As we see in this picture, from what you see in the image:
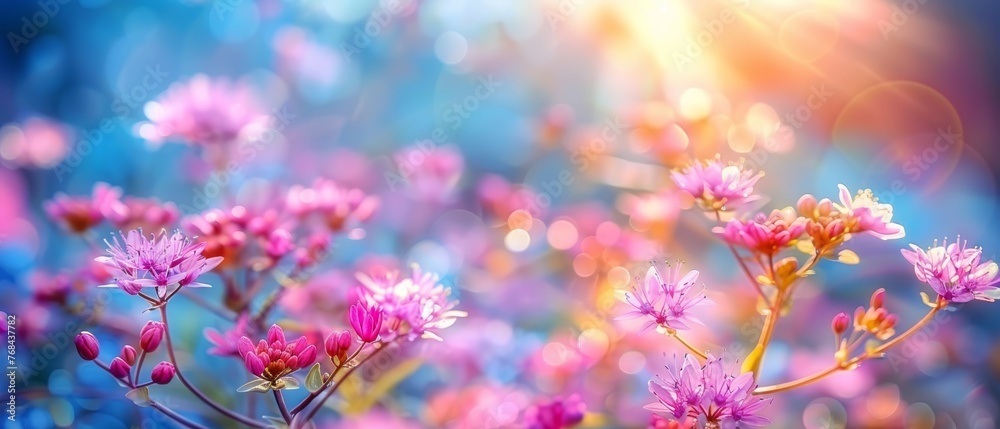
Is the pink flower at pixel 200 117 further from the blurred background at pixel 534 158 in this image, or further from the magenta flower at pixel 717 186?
the magenta flower at pixel 717 186

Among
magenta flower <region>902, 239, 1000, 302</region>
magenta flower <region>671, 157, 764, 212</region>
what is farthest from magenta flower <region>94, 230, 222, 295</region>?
magenta flower <region>902, 239, 1000, 302</region>

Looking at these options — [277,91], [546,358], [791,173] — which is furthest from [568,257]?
[277,91]

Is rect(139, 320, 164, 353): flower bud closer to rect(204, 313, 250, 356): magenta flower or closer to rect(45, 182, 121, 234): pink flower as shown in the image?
rect(204, 313, 250, 356): magenta flower

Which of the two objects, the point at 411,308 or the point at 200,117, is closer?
the point at 411,308

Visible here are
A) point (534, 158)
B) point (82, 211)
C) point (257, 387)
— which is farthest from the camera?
point (534, 158)

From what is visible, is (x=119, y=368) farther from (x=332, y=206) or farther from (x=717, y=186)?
(x=717, y=186)

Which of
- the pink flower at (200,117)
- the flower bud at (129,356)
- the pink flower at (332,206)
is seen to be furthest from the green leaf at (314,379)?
the pink flower at (200,117)

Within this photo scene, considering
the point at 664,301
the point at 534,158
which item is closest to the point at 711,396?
the point at 664,301
